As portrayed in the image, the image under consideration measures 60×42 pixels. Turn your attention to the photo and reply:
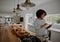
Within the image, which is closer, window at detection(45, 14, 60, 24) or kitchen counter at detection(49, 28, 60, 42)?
kitchen counter at detection(49, 28, 60, 42)

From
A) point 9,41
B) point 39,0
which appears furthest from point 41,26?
point 39,0

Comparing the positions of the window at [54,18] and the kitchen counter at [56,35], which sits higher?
the window at [54,18]

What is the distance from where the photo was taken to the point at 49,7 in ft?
15.8

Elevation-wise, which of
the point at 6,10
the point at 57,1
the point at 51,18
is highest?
the point at 57,1

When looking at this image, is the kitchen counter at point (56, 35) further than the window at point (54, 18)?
No

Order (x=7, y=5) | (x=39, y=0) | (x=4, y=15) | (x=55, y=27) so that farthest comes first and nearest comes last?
1. (x=39, y=0)
2. (x=7, y=5)
3. (x=55, y=27)
4. (x=4, y=15)

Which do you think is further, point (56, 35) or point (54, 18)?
point (54, 18)

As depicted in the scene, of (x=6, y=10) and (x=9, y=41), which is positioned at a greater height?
(x=6, y=10)

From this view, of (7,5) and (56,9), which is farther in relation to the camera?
(7,5)

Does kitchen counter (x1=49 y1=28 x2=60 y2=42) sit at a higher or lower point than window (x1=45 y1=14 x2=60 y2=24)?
lower

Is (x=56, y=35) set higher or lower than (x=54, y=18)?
lower

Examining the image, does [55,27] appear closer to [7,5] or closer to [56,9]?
[56,9]

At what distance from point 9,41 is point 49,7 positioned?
11.3 ft

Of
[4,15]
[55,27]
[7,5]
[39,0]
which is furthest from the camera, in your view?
[39,0]
